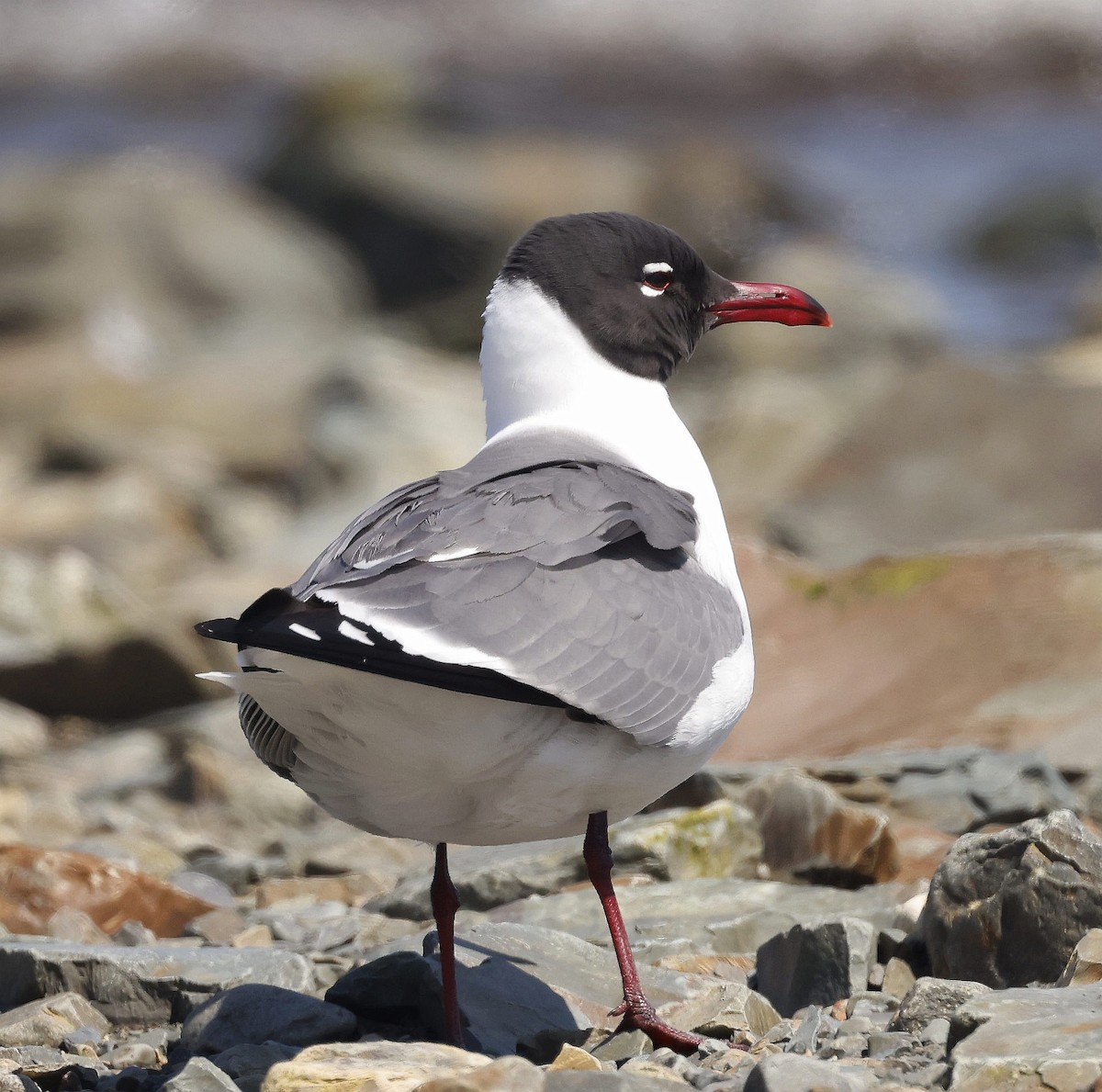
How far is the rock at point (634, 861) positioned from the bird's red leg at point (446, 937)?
3.26ft

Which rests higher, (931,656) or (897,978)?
(931,656)

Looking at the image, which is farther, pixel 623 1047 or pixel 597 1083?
pixel 623 1047

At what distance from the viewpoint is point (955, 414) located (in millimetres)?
9562

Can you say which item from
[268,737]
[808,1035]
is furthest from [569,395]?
[808,1035]

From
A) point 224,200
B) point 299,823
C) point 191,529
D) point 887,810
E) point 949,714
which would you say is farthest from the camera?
point 224,200

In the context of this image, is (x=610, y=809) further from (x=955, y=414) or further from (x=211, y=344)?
(x=211, y=344)

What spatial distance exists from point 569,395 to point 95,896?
7.00 feet

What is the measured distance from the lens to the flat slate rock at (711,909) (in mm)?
4730

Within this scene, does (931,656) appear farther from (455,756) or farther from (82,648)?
(82,648)

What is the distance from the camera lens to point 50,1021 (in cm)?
404

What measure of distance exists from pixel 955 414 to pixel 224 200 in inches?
537

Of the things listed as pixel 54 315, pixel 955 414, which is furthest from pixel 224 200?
pixel 955 414

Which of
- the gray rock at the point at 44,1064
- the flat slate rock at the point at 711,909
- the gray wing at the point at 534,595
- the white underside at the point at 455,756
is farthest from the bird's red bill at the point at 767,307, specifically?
the gray rock at the point at 44,1064

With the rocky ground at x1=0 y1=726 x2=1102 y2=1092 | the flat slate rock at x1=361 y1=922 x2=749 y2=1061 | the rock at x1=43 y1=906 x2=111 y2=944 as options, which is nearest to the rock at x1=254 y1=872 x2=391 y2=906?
the rocky ground at x1=0 y1=726 x2=1102 y2=1092
